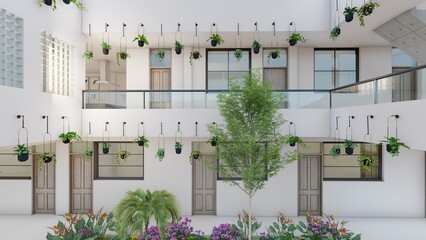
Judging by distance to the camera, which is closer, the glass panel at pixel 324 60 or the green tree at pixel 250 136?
the green tree at pixel 250 136

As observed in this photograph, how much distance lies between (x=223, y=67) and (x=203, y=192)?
18.3ft

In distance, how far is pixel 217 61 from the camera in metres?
13.9

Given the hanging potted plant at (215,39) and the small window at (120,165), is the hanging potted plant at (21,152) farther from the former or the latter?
the hanging potted plant at (215,39)

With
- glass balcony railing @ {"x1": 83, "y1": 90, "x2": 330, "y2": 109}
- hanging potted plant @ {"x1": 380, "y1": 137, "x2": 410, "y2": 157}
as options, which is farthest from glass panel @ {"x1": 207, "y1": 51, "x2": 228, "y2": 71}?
hanging potted plant @ {"x1": 380, "y1": 137, "x2": 410, "y2": 157}

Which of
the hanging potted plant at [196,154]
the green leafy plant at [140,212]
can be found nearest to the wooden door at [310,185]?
the hanging potted plant at [196,154]

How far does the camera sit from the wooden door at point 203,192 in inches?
534

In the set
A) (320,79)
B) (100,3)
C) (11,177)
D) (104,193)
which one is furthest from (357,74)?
(11,177)

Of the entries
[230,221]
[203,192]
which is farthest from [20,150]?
[230,221]

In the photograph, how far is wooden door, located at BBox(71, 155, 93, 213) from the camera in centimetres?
1355

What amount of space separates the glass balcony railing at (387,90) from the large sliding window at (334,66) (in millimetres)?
3064

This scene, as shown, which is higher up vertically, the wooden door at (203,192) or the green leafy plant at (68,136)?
the green leafy plant at (68,136)

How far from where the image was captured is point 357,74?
45.6ft

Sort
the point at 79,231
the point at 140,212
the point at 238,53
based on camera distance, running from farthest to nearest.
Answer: the point at 238,53
the point at 140,212
the point at 79,231

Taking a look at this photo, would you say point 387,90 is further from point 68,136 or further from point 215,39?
point 68,136
